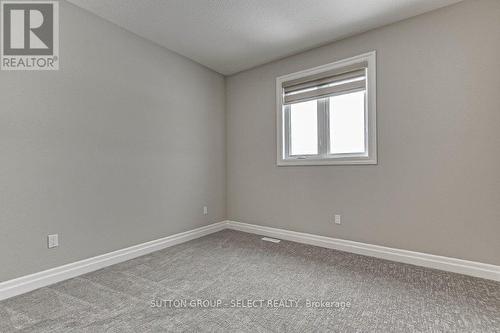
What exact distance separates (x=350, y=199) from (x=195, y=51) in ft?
9.37

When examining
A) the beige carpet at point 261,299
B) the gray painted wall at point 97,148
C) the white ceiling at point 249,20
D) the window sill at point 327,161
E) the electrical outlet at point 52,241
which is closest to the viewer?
the beige carpet at point 261,299

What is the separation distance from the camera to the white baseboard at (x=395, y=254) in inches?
89.6

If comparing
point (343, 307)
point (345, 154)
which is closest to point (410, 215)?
point (345, 154)

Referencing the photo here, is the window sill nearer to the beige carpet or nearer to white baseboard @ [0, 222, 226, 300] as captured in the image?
the beige carpet

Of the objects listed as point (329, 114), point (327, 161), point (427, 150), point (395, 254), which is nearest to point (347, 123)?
point (329, 114)

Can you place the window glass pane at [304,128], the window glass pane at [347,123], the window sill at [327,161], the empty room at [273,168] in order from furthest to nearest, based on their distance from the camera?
the window glass pane at [304,128] → the window glass pane at [347,123] → the window sill at [327,161] → the empty room at [273,168]

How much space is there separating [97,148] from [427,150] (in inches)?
137

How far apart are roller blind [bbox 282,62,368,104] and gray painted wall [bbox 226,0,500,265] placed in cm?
19

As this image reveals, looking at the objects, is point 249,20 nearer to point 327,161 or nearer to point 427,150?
point 327,161

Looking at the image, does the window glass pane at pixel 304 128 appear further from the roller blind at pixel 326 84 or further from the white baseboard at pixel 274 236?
the white baseboard at pixel 274 236

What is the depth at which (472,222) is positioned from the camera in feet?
7.68

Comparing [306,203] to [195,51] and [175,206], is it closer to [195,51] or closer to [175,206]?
[175,206]

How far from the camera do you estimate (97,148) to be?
258 centimetres

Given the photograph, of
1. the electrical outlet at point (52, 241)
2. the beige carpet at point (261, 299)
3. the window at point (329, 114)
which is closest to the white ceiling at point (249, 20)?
the window at point (329, 114)
